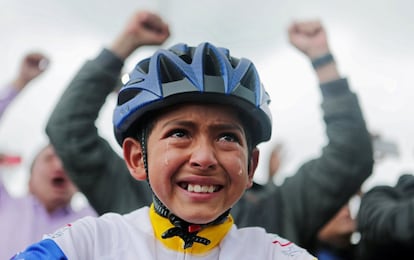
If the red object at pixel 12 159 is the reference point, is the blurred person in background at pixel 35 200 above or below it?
above

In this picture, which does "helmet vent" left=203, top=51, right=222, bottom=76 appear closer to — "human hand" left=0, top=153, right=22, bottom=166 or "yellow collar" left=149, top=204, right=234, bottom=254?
"yellow collar" left=149, top=204, right=234, bottom=254

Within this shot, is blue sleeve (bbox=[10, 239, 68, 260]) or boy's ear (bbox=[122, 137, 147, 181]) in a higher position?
boy's ear (bbox=[122, 137, 147, 181])

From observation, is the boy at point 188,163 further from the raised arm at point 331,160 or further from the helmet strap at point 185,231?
the raised arm at point 331,160

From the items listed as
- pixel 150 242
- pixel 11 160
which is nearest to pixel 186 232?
pixel 150 242

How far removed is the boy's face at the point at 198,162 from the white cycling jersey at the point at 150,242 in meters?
0.13

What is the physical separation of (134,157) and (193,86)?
384mm

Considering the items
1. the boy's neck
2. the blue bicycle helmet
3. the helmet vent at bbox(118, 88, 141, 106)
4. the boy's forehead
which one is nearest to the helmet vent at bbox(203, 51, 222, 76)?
the blue bicycle helmet

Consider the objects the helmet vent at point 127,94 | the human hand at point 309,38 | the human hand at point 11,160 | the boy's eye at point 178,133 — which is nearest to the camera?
the boy's eye at point 178,133

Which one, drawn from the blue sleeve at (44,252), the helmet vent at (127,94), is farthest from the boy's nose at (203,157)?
the blue sleeve at (44,252)

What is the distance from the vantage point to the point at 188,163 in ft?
5.16

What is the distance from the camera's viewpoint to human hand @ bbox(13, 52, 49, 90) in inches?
147

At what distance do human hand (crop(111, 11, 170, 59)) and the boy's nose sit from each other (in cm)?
149

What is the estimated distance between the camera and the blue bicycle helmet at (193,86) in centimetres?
165

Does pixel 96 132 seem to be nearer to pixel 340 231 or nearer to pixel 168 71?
pixel 168 71
